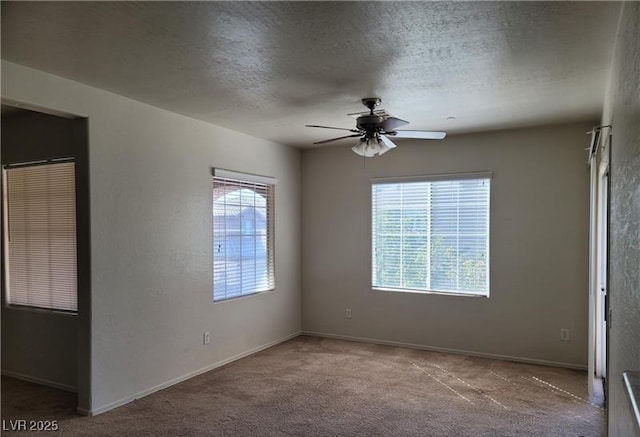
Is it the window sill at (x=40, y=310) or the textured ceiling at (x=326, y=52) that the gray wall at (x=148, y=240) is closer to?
the textured ceiling at (x=326, y=52)

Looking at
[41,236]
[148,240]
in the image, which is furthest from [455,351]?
[41,236]

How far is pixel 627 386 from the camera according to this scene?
1.16 meters

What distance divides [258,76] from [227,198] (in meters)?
1.98

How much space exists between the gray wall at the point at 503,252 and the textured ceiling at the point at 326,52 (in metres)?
0.81

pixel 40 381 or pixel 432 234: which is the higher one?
pixel 432 234

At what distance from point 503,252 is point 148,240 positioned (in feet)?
11.8

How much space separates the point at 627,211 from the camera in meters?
1.78

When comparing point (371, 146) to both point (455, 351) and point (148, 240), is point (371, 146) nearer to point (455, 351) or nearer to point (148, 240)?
point (148, 240)

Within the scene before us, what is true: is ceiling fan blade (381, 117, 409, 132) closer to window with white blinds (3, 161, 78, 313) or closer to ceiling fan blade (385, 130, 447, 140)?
ceiling fan blade (385, 130, 447, 140)

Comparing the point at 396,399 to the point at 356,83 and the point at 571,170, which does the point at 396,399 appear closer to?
the point at 356,83

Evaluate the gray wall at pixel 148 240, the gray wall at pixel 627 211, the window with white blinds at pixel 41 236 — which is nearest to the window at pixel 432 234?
the gray wall at pixel 148 240

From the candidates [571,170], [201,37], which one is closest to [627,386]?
[201,37]

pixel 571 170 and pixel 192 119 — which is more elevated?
pixel 192 119

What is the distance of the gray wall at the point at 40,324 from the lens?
12.6 feet
